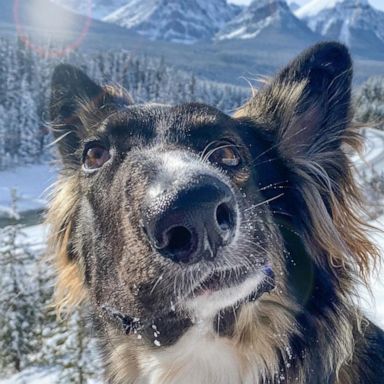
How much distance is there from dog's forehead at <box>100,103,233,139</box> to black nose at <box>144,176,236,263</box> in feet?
3.04

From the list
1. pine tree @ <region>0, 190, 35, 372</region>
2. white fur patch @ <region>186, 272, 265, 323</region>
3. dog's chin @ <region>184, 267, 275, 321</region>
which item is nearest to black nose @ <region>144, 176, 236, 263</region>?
dog's chin @ <region>184, 267, 275, 321</region>

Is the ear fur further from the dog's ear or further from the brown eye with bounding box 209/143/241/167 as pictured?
the dog's ear

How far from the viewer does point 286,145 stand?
15.7ft

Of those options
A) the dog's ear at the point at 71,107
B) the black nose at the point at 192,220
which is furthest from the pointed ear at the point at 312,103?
the dog's ear at the point at 71,107

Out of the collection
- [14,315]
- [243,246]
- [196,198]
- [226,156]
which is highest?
[196,198]

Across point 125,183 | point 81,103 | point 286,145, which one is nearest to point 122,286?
point 125,183

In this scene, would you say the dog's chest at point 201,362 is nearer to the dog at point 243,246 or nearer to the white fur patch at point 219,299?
the dog at point 243,246

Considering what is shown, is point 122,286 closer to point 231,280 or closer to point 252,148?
point 231,280

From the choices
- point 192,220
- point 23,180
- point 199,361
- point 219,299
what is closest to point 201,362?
point 199,361

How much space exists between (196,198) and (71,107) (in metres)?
2.90

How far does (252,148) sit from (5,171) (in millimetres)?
71806

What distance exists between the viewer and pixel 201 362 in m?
4.29

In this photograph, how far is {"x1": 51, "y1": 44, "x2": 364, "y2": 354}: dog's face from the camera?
334 centimetres

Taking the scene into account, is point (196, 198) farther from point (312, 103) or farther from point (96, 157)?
point (312, 103)
